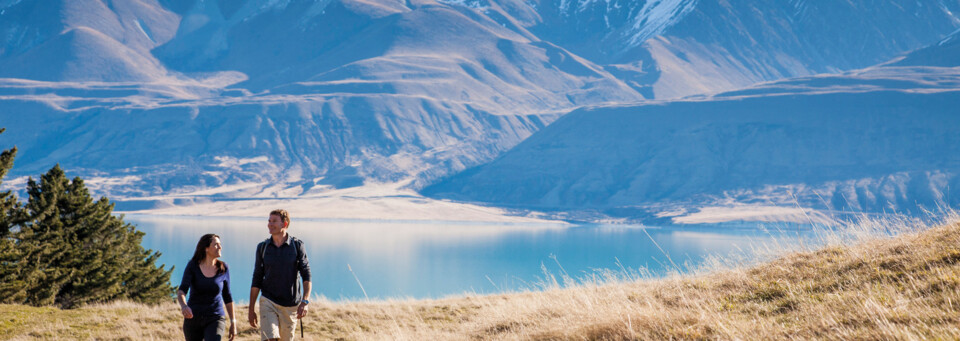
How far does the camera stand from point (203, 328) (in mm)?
7348

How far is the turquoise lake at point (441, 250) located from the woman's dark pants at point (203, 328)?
36531 mm

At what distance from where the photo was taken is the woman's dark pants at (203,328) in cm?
729

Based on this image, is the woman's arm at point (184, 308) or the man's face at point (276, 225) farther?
the man's face at point (276, 225)

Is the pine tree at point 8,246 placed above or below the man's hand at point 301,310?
above

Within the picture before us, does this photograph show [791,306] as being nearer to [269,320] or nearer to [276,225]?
[276,225]

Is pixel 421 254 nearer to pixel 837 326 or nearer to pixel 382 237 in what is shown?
pixel 382 237

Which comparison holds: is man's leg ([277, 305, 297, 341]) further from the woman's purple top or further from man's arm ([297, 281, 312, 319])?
the woman's purple top

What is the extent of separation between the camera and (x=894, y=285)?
22.0 ft

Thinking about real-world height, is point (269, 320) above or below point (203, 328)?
below

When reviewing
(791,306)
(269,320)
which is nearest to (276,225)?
(269,320)

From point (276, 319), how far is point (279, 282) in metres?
0.40

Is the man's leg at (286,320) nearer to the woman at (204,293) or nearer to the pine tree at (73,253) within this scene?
the woman at (204,293)

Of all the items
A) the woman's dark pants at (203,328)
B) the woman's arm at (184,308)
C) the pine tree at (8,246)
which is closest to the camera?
the woman's arm at (184,308)

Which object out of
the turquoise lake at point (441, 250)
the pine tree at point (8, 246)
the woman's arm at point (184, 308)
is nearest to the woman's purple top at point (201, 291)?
the woman's arm at point (184, 308)
